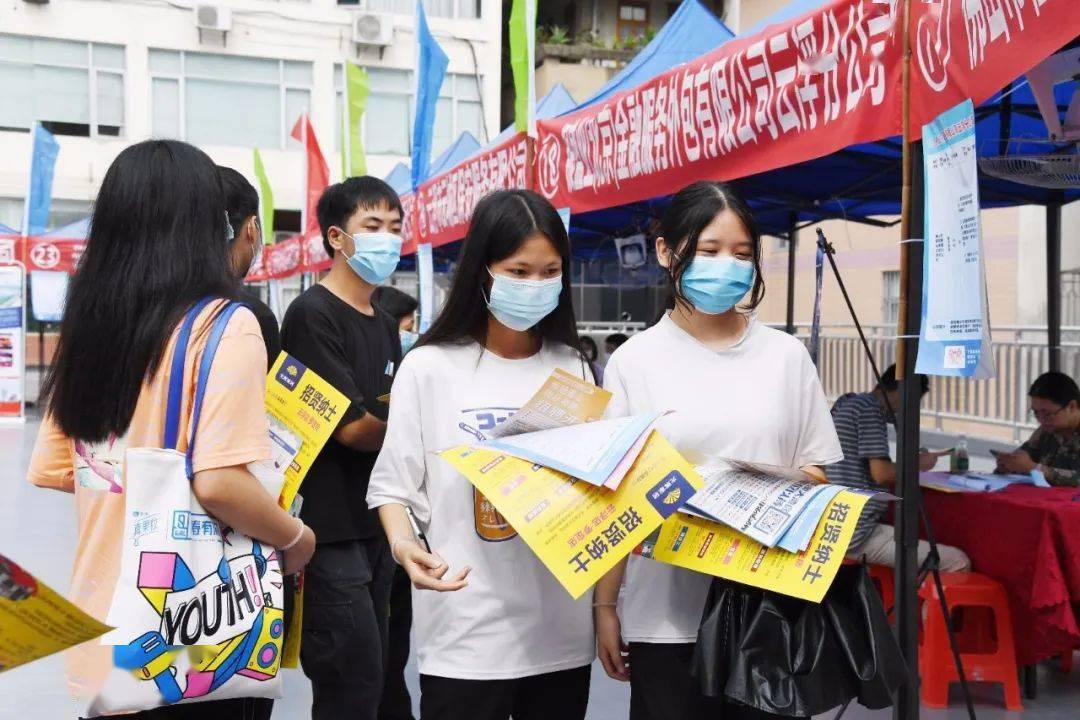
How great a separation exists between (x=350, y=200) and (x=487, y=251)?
1339 mm

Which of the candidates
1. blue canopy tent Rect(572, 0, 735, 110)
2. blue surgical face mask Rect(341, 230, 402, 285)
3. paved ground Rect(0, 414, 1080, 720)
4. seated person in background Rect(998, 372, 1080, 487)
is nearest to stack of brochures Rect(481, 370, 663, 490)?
blue surgical face mask Rect(341, 230, 402, 285)

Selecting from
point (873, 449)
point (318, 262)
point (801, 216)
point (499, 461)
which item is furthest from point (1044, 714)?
point (318, 262)

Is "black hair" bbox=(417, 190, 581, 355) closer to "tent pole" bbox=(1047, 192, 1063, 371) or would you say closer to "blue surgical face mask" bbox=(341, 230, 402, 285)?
"blue surgical face mask" bbox=(341, 230, 402, 285)

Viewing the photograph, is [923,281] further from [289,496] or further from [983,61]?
[289,496]

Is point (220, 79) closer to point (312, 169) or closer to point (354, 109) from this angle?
point (312, 169)

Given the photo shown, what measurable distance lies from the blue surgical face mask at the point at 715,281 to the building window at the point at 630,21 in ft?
79.2

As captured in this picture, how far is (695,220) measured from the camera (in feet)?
7.46

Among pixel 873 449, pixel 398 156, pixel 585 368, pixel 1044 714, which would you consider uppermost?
pixel 398 156

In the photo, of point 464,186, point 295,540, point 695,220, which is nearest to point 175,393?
point 295,540

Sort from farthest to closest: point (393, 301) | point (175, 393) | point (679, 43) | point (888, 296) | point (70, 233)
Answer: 1. point (70, 233)
2. point (888, 296)
3. point (679, 43)
4. point (393, 301)
5. point (175, 393)

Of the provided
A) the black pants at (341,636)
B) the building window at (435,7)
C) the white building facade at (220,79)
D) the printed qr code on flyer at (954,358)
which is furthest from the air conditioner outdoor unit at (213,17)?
the printed qr code on flyer at (954,358)

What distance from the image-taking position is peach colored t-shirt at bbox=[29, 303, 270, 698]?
1.74 meters

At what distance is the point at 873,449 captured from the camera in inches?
181

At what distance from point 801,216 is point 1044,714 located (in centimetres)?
510
